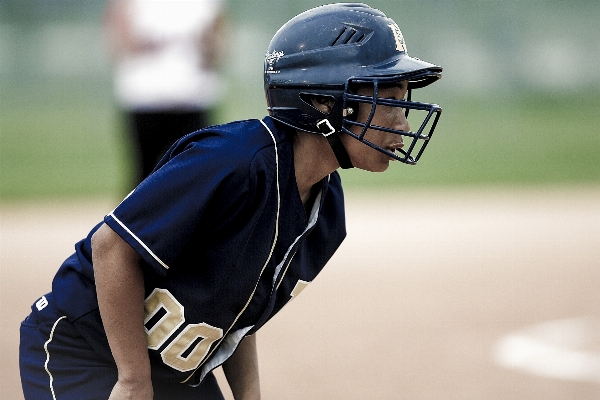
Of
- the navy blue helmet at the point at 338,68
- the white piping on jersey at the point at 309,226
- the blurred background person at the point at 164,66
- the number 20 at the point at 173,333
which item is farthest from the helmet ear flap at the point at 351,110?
the blurred background person at the point at 164,66

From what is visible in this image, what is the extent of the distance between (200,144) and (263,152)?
0.46 feet

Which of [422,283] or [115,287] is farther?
[422,283]

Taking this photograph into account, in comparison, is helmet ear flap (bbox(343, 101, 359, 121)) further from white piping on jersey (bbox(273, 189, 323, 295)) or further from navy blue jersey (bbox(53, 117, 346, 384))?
white piping on jersey (bbox(273, 189, 323, 295))

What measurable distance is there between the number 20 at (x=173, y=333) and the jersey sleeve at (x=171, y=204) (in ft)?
0.53

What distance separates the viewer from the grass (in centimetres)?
928

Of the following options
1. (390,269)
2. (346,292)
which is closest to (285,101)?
(346,292)

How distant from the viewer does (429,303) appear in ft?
16.0

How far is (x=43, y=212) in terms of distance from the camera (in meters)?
7.63

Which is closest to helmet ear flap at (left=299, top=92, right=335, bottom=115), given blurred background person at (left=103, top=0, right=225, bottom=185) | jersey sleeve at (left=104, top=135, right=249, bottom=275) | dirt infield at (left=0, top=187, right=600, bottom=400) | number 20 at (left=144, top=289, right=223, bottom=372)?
jersey sleeve at (left=104, top=135, right=249, bottom=275)

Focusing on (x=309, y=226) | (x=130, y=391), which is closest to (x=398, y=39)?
(x=309, y=226)

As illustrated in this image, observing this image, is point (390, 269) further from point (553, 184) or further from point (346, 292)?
point (553, 184)

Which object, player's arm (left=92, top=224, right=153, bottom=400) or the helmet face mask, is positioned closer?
player's arm (left=92, top=224, right=153, bottom=400)

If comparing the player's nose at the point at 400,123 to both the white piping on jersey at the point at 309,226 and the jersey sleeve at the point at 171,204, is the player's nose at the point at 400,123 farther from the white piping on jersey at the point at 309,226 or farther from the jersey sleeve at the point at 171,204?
the jersey sleeve at the point at 171,204

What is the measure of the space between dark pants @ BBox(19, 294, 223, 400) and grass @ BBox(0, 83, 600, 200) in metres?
6.73
